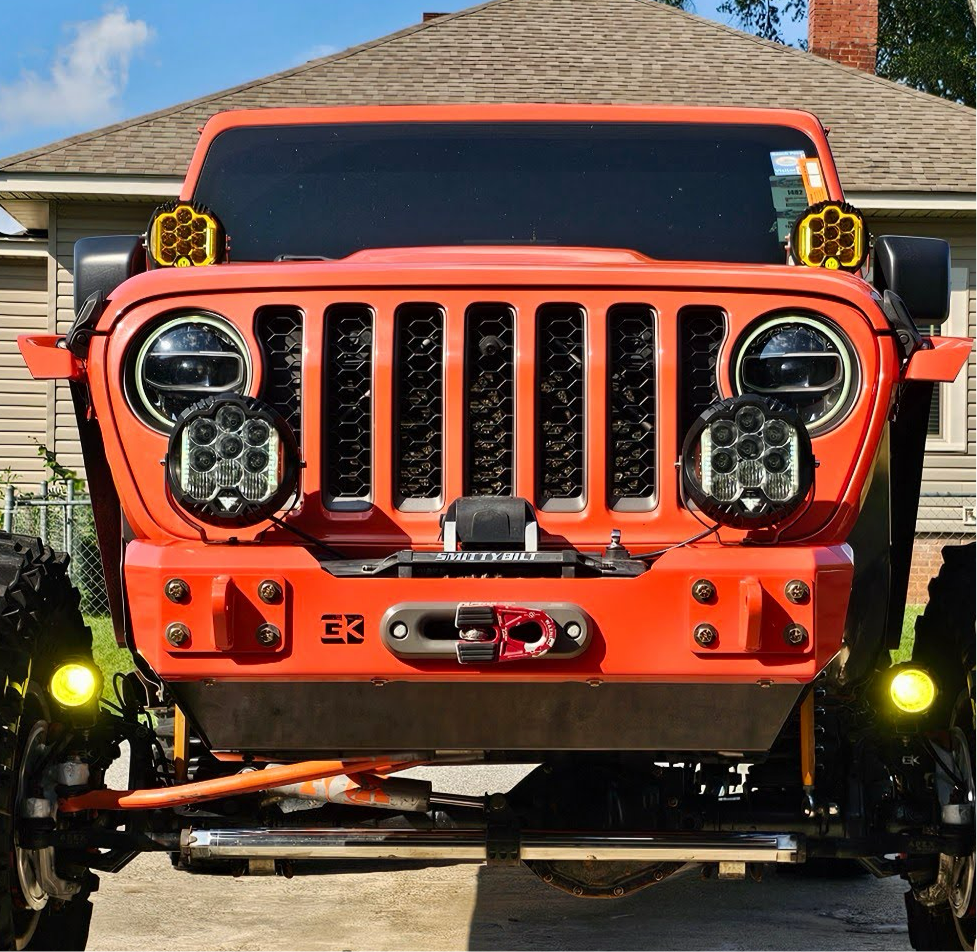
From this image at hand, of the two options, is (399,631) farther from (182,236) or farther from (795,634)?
(182,236)

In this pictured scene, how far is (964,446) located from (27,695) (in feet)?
45.9

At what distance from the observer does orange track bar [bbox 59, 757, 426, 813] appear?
3355 mm

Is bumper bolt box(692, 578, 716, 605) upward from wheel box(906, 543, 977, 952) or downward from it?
upward

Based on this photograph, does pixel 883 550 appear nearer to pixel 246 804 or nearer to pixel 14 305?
pixel 246 804

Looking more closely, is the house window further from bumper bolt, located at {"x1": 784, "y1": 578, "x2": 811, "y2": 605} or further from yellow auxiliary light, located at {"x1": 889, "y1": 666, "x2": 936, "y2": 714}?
bumper bolt, located at {"x1": 784, "y1": 578, "x2": 811, "y2": 605}

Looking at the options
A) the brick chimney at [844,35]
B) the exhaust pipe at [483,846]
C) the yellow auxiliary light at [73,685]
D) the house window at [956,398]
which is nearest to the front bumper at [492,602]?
the exhaust pipe at [483,846]

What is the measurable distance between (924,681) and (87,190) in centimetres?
1341

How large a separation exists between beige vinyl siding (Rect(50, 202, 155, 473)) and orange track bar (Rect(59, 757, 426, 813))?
42.7 feet

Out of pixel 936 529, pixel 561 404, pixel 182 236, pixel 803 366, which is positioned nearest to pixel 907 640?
pixel 936 529

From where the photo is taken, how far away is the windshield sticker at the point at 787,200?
4.60 metres

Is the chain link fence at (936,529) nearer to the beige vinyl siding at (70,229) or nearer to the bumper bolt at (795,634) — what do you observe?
the beige vinyl siding at (70,229)

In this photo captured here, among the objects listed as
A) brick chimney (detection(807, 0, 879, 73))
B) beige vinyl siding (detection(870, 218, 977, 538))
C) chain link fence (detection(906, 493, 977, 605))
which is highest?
brick chimney (detection(807, 0, 879, 73))

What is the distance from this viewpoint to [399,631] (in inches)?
119

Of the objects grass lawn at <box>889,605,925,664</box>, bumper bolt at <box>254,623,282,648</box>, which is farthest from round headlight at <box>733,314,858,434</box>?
grass lawn at <box>889,605,925,664</box>
